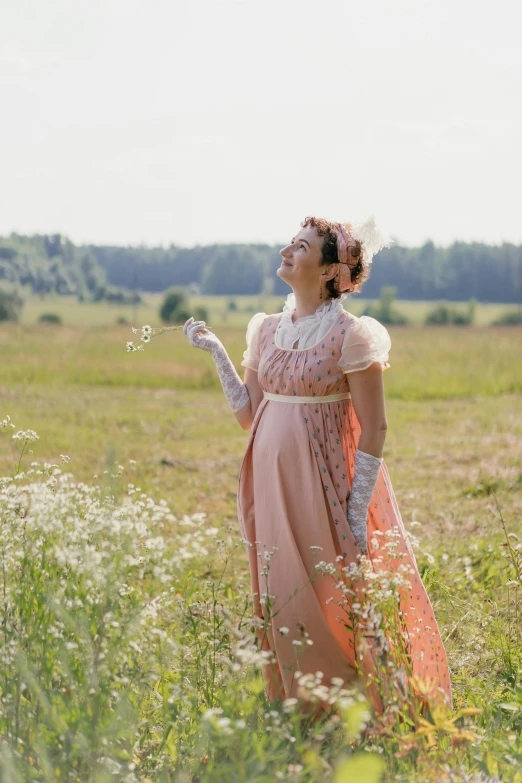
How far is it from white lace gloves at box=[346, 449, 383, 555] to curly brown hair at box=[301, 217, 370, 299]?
27.3 inches

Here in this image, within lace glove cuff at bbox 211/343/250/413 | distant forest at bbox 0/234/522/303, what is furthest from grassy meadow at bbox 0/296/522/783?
distant forest at bbox 0/234/522/303

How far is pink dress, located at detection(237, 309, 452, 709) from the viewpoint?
324 centimetres

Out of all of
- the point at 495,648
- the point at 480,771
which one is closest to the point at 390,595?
the point at 480,771

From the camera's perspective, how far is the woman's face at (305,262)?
336cm

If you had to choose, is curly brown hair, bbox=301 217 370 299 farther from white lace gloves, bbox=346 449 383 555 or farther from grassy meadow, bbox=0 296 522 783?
grassy meadow, bbox=0 296 522 783

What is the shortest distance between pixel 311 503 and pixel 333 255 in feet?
3.27

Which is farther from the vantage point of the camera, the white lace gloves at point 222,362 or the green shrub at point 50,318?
the green shrub at point 50,318

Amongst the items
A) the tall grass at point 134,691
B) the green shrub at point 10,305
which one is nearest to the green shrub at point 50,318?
the green shrub at point 10,305

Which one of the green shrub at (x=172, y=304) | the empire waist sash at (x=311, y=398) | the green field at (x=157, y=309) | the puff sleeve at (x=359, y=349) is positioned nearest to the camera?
the puff sleeve at (x=359, y=349)

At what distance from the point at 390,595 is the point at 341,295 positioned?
4.46 feet

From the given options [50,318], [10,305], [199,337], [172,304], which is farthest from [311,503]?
[172,304]

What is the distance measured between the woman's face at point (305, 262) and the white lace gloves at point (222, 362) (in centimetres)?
45

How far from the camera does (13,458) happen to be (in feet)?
31.2

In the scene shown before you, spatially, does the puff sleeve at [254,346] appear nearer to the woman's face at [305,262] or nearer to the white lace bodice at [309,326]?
the white lace bodice at [309,326]
